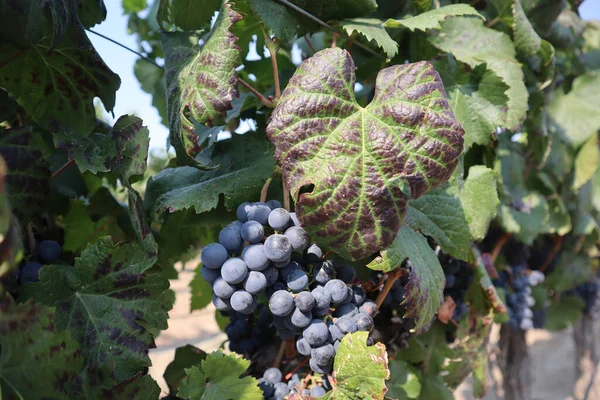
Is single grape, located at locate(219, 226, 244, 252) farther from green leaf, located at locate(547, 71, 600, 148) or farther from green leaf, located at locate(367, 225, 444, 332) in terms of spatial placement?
green leaf, located at locate(547, 71, 600, 148)

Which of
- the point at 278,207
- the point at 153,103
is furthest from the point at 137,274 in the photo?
the point at 153,103

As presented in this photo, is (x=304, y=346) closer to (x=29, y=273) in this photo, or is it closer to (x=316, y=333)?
(x=316, y=333)

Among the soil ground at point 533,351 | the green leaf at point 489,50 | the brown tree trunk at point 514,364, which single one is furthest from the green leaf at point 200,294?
the soil ground at point 533,351

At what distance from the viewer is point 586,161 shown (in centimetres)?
253

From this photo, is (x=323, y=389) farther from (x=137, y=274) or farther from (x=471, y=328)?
(x=471, y=328)

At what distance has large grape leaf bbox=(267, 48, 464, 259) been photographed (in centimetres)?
81

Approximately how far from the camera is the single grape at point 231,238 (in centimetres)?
91

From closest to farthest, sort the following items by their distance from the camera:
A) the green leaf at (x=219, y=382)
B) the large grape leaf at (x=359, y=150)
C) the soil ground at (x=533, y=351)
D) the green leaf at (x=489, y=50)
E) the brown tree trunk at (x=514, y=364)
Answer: the large grape leaf at (x=359, y=150) < the green leaf at (x=219, y=382) < the green leaf at (x=489, y=50) < the brown tree trunk at (x=514, y=364) < the soil ground at (x=533, y=351)

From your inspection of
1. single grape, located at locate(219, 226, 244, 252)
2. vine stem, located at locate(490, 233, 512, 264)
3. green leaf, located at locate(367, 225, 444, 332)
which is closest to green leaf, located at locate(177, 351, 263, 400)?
single grape, located at locate(219, 226, 244, 252)

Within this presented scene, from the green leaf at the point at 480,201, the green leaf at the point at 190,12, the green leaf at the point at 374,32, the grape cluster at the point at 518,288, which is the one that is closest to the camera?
the green leaf at the point at 374,32

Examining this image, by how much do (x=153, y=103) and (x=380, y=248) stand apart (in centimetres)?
167

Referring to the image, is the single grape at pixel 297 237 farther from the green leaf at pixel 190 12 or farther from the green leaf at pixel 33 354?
the green leaf at pixel 190 12

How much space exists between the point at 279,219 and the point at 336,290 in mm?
170

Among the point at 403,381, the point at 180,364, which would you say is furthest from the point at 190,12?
the point at 403,381
